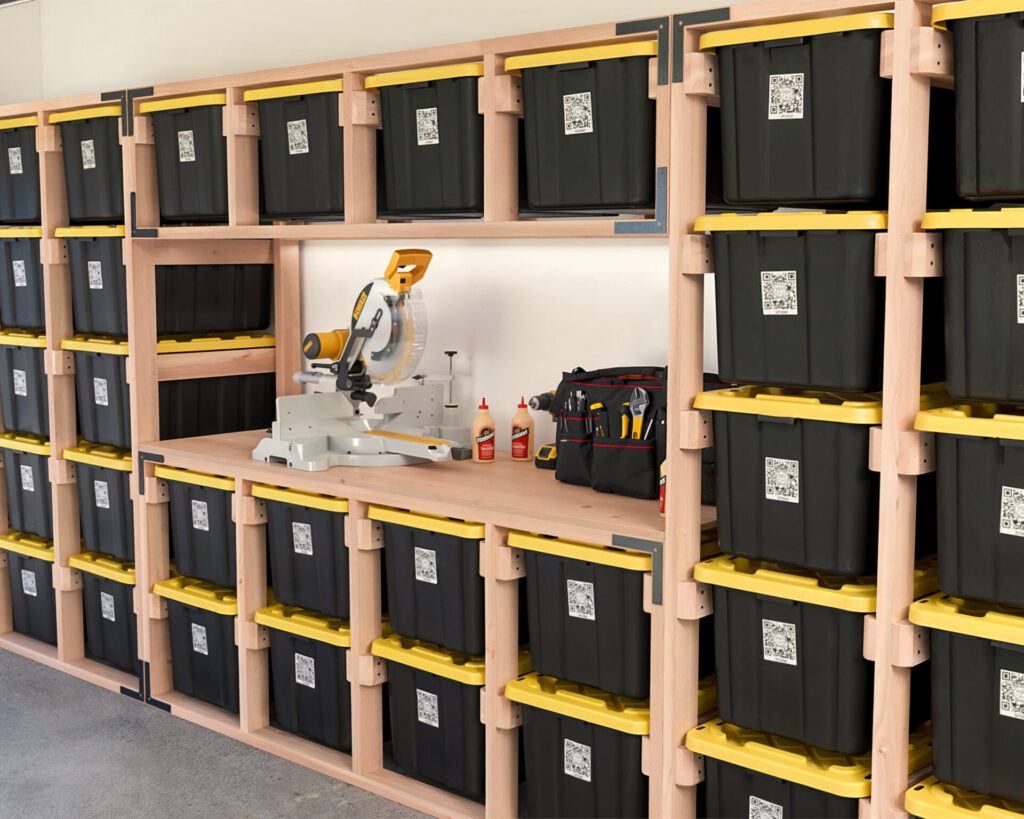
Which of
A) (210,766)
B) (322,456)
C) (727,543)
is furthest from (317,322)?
(727,543)

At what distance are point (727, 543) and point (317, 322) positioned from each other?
230 cm

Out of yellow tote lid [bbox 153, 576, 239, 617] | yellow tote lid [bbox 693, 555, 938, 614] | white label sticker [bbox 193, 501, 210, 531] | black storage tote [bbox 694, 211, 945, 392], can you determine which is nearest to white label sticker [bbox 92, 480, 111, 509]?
yellow tote lid [bbox 153, 576, 239, 617]

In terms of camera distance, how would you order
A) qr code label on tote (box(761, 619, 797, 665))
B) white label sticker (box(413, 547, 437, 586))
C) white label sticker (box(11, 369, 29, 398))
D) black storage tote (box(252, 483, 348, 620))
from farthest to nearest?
white label sticker (box(11, 369, 29, 398)), black storage tote (box(252, 483, 348, 620)), white label sticker (box(413, 547, 437, 586)), qr code label on tote (box(761, 619, 797, 665))

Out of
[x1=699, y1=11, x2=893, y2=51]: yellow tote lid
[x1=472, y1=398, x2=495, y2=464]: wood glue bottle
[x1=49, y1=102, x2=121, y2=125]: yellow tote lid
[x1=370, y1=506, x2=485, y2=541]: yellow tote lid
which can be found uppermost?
[x1=49, y1=102, x2=121, y2=125]: yellow tote lid

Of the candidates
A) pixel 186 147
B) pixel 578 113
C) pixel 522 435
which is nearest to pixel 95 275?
pixel 186 147

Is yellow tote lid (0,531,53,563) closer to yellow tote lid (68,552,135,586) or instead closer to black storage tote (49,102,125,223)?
yellow tote lid (68,552,135,586)

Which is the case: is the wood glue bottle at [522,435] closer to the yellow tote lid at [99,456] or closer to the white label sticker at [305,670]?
the white label sticker at [305,670]

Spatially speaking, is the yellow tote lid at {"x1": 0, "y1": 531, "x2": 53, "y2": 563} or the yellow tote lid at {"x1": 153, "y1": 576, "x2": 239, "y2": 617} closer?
the yellow tote lid at {"x1": 153, "y1": 576, "x2": 239, "y2": 617}

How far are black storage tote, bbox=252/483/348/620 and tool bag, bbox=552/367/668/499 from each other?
28.0 inches

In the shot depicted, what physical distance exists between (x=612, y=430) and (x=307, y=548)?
1.06 metres

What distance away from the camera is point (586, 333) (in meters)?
3.89

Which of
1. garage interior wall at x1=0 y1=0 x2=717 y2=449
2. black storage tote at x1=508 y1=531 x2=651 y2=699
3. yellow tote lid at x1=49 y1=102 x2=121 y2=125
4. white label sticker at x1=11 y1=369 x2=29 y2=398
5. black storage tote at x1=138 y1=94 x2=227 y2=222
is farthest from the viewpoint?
white label sticker at x1=11 y1=369 x2=29 y2=398

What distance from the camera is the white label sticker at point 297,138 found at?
3.67 metres

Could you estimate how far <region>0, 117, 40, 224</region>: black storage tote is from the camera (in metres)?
4.53
